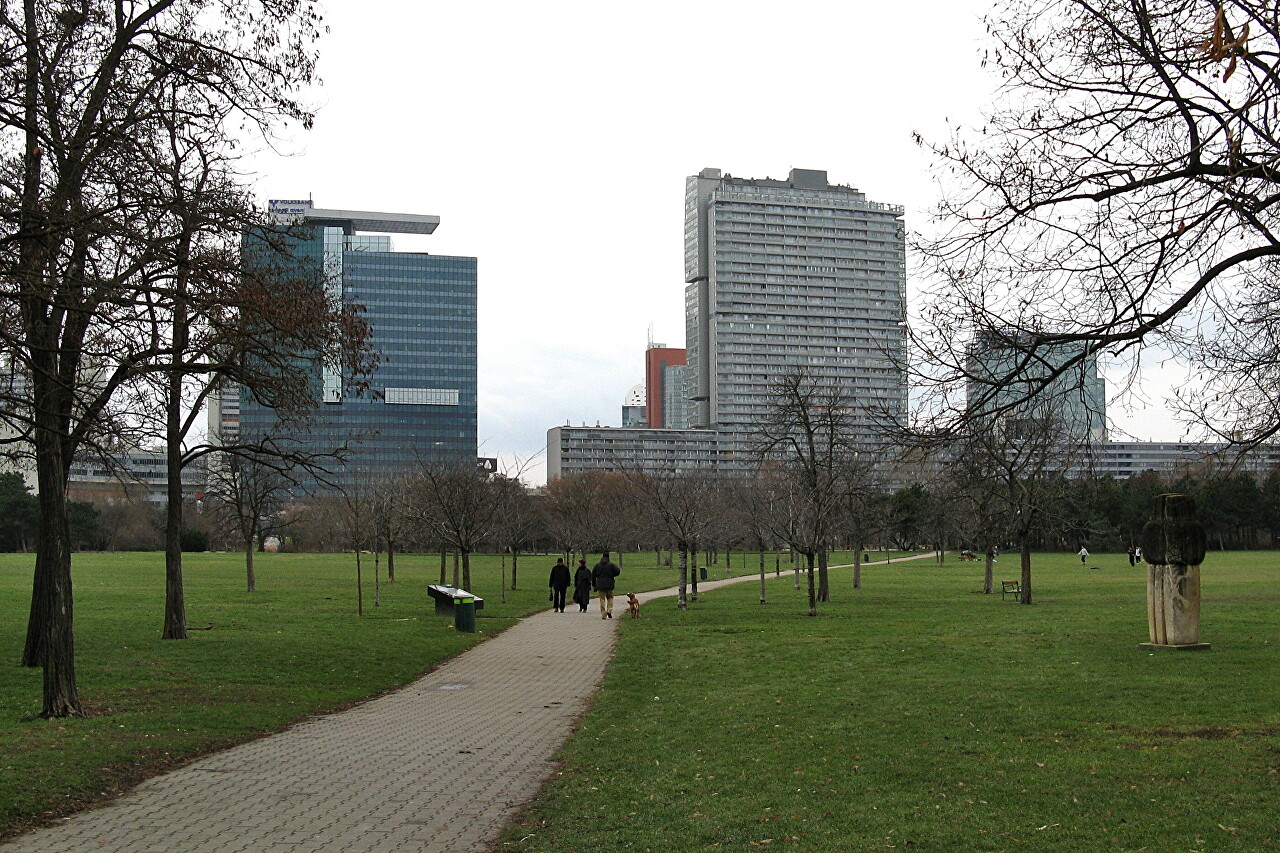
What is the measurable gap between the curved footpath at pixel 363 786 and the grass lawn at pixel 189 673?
53cm

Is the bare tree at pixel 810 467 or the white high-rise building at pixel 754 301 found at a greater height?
the white high-rise building at pixel 754 301

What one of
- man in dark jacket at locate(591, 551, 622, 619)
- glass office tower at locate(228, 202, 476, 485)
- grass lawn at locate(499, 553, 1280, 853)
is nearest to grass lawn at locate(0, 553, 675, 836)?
man in dark jacket at locate(591, 551, 622, 619)

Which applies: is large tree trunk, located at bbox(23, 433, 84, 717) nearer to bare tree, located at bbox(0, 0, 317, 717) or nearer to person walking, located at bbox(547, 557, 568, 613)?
bare tree, located at bbox(0, 0, 317, 717)

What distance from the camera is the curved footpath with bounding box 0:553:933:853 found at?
7.41 m

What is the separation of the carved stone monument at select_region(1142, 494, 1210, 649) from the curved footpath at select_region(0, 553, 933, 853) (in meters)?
10.0

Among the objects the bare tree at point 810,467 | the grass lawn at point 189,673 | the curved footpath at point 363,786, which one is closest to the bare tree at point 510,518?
the grass lawn at point 189,673

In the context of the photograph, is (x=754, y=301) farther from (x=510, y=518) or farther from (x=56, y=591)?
Answer: (x=56, y=591)

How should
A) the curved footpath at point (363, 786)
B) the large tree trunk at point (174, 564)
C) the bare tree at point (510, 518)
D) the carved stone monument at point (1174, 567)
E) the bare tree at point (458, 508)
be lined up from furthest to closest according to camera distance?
1. the bare tree at point (510, 518)
2. the bare tree at point (458, 508)
3. the large tree trunk at point (174, 564)
4. the carved stone monument at point (1174, 567)
5. the curved footpath at point (363, 786)

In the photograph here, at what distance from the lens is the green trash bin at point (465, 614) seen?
2483 cm

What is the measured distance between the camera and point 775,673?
1694 cm

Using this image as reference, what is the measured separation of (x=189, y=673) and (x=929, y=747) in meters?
11.3

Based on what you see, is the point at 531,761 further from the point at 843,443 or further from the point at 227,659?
the point at 843,443

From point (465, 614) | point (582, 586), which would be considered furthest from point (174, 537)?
point (582, 586)

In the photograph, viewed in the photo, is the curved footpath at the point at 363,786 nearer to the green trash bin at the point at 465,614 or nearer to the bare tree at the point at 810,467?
the green trash bin at the point at 465,614
